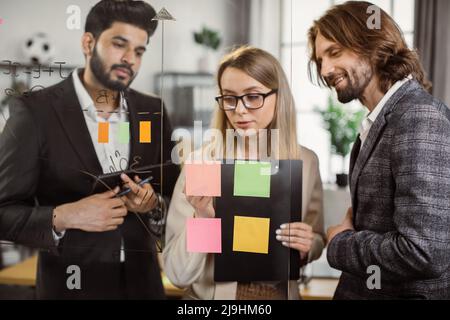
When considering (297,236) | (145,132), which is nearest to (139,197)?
(145,132)

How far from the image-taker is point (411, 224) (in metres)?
1.21

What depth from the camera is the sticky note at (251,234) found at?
1.56 m

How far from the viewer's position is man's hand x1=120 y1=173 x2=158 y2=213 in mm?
1642

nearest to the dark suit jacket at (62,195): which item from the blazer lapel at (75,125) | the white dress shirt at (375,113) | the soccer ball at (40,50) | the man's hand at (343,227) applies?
the blazer lapel at (75,125)

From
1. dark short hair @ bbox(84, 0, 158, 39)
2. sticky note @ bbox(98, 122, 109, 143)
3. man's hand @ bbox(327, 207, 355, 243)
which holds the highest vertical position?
dark short hair @ bbox(84, 0, 158, 39)

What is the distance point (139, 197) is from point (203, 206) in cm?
23

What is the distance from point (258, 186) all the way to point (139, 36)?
2.10 feet

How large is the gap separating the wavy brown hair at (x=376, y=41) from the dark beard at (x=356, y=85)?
26mm

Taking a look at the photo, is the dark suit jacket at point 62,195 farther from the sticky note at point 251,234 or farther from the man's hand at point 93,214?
the sticky note at point 251,234

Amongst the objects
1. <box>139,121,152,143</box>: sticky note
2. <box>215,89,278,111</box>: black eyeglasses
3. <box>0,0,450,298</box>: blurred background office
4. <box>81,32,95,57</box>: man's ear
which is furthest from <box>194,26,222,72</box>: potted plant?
<box>81,32,95,57</box>: man's ear

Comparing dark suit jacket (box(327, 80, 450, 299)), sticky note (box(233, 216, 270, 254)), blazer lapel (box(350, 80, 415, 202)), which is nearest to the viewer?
dark suit jacket (box(327, 80, 450, 299))

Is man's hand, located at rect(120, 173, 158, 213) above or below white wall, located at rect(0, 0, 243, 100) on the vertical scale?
below

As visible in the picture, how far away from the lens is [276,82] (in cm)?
153

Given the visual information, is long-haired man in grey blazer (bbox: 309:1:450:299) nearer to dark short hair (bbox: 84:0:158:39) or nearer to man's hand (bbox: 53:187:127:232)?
dark short hair (bbox: 84:0:158:39)
